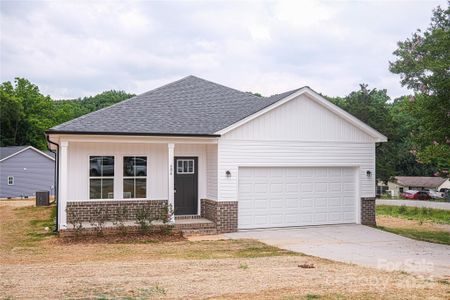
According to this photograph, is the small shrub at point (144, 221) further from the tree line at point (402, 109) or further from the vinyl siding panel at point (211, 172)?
the tree line at point (402, 109)

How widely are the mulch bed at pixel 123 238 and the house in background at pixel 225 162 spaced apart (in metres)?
0.73

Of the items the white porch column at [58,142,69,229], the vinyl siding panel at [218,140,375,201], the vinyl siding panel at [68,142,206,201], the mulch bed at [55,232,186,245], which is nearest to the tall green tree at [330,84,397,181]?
the vinyl siding panel at [218,140,375,201]

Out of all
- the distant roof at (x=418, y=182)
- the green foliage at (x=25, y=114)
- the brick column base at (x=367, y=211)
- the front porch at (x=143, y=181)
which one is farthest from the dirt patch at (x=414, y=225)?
the distant roof at (x=418, y=182)

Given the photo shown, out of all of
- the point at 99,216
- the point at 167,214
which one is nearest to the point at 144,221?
the point at 167,214

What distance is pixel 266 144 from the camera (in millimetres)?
15906

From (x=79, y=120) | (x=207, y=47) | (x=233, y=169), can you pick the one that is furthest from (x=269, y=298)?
(x=207, y=47)

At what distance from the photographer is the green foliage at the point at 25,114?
2201 inches

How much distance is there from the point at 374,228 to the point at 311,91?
5.12m

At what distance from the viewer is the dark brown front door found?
16328 millimetres

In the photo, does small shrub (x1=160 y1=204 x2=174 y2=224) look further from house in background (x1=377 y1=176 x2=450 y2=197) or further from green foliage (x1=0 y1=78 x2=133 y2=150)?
house in background (x1=377 y1=176 x2=450 y2=197)

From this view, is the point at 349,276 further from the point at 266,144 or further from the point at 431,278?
the point at 266,144

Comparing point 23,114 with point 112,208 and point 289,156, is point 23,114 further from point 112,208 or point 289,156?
point 289,156

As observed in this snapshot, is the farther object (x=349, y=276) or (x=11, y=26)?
(x=11, y=26)

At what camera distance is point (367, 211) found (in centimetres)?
1728
